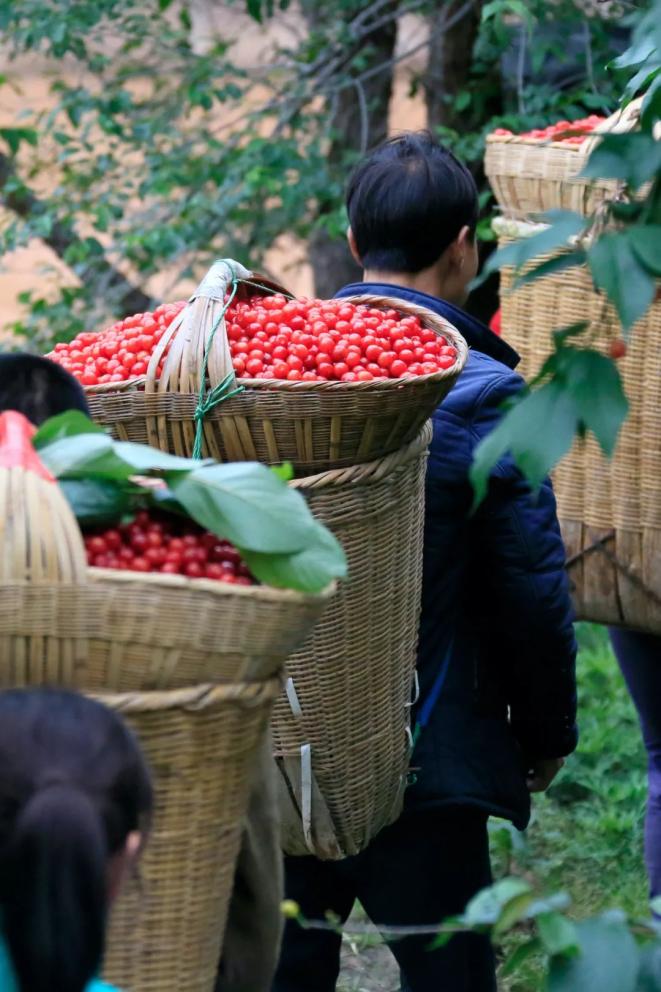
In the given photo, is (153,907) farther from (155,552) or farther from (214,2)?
(214,2)

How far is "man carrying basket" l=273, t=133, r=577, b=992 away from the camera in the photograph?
7.76ft

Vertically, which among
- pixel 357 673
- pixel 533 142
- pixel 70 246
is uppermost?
pixel 533 142

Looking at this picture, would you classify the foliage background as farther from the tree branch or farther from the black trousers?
the black trousers

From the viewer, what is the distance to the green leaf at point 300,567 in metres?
1.35

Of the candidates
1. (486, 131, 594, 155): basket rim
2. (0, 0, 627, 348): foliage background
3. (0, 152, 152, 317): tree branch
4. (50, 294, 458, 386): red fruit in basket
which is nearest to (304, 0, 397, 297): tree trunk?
(0, 0, 627, 348): foliage background

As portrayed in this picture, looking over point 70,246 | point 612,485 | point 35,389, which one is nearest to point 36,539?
point 35,389

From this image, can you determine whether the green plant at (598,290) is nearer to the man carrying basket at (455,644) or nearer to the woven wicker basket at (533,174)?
the man carrying basket at (455,644)

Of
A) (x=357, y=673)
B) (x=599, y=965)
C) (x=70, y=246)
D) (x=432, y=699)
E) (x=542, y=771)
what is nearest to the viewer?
(x=599, y=965)

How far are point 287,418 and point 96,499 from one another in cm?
57

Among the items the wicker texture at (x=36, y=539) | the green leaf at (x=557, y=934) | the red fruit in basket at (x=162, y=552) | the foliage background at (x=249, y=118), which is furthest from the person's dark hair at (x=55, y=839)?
the foliage background at (x=249, y=118)

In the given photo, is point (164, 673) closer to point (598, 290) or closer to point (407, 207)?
point (598, 290)

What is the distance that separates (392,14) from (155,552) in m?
4.70

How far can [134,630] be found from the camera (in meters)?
1.28

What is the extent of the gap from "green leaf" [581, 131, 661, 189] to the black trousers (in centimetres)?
150
